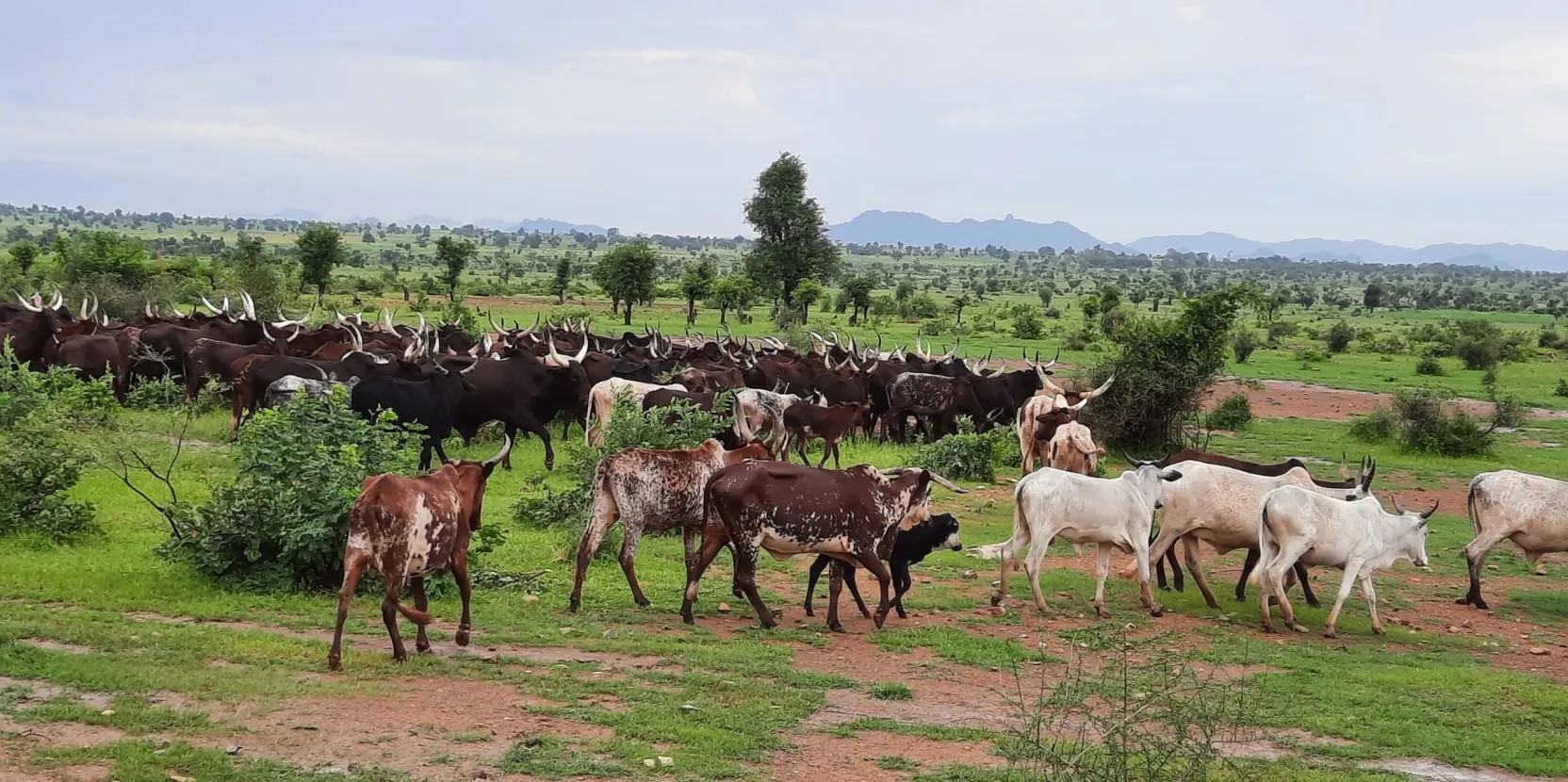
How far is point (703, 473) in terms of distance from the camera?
38.6 ft

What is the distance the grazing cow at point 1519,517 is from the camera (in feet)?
46.8

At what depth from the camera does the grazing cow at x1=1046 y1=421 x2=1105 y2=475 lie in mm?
17266

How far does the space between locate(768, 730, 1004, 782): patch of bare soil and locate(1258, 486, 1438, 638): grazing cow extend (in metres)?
5.31

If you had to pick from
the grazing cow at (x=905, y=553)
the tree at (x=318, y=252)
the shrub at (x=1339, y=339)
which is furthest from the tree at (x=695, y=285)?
the grazing cow at (x=905, y=553)

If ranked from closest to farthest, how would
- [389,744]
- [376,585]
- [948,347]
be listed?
[389,744], [376,585], [948,347]

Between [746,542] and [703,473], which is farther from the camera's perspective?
[703,473]

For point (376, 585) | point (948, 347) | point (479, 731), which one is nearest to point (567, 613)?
point (376, 585)

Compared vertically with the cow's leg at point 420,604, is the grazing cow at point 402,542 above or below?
above

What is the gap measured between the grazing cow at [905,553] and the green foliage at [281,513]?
161 inches

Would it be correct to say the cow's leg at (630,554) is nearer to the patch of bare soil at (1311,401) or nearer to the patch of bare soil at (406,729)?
the patch of bare soil at (406,729)

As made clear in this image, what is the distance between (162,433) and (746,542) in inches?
501

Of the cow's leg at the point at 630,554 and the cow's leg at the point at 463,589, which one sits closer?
the cow's leg at the point at 463,589

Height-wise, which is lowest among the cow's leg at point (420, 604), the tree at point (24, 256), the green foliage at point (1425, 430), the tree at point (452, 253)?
the cow's leg at point (420, 604)

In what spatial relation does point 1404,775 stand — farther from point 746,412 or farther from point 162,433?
point 162,433
